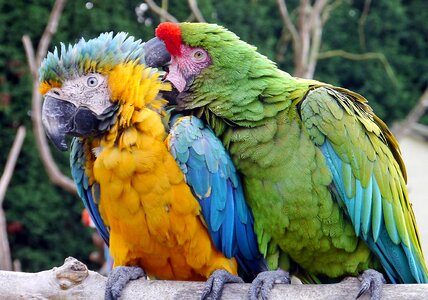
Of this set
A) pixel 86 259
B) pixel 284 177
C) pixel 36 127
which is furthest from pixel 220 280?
pixel 86 259

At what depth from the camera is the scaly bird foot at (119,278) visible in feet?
5.94

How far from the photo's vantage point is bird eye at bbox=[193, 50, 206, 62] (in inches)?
76.4

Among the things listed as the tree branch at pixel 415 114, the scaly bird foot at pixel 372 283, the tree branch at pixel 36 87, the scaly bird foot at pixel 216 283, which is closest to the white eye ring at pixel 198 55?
the scaly bird foot at pixel 216 283

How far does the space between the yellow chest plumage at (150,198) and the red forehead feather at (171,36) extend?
0.22m

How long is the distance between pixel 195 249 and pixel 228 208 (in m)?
0.16

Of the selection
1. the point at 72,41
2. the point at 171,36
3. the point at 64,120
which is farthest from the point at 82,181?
the point at 72,41

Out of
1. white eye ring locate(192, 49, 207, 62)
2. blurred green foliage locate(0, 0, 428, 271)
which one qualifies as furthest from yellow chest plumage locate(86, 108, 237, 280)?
blurred green foliage locate(0, 0, 428, 271)

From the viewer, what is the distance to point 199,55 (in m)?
1.94

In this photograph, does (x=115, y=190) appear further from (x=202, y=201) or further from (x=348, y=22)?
(x=348, y=22)

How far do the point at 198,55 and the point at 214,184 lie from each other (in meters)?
0.39

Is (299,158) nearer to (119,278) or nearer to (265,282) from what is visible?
(265,282)

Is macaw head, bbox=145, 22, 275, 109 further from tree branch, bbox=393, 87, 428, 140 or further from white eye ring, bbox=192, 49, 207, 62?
tree branch, bbox=393, 87, 428, 140

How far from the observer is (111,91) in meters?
1.85

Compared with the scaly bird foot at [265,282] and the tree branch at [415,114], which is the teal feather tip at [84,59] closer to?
the scaly bird foot at [265,282]
